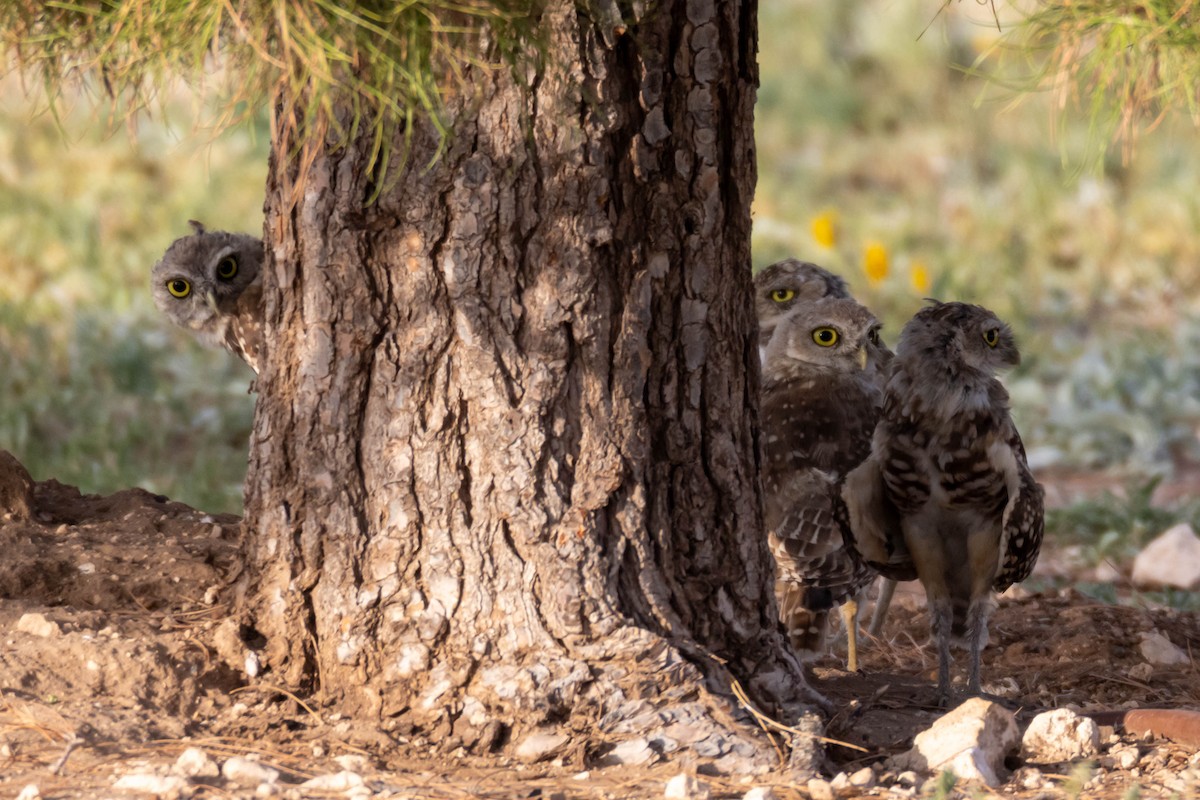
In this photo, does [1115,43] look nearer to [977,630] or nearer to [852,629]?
[977,630]

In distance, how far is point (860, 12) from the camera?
15320mm

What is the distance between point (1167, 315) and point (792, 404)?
17.9 ft

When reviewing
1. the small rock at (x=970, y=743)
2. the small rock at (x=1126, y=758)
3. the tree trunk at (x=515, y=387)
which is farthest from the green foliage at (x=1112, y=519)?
the tree trunk at (x=515, y=387)

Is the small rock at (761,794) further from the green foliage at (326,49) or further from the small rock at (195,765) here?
the green foliage at (326,49)

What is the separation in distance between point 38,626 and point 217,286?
2.55 metres

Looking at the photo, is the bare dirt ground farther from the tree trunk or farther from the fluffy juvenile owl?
the fluffy juvenile owl

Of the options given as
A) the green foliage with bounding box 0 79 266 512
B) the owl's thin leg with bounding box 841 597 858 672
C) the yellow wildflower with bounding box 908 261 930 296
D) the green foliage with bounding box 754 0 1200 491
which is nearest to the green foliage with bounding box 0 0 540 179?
the owl's thin leg with bounding box 841 597 858 672

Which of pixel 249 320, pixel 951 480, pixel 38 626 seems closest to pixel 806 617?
pixel 951 480

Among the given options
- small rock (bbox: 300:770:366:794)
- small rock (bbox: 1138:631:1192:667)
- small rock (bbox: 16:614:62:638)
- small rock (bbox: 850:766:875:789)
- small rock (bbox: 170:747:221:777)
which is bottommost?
small rock (bbox: 1138:631:1192:667)

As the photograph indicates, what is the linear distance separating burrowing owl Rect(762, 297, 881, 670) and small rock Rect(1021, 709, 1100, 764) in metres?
1.13

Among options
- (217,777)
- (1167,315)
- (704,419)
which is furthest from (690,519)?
(1167,315)

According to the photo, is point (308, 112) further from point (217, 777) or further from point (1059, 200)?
point (1059, 200)

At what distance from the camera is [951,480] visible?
404 cm

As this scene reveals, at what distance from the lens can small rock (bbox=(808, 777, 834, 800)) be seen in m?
2.85
